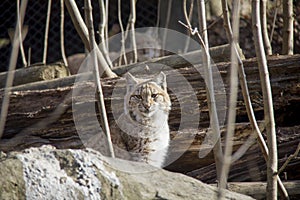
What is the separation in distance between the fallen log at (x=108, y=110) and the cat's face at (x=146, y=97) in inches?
2.5

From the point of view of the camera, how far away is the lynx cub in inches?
176

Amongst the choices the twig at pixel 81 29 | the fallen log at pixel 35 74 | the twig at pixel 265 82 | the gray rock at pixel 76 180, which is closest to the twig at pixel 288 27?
the twig at pixel 81 29

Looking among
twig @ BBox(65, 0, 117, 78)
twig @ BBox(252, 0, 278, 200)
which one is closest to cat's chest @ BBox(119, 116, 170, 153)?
twig @ BBox(65, 0, 117, 78)

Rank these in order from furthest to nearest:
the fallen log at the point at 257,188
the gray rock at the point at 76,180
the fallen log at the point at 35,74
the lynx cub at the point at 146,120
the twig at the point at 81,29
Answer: the fallen log at the point at 35,74 → the lynx cub at the point at 146,120 → the twig at the point at 81,29 → the fallen log at the point at 257,188 → the gray rock at the point at 76,180

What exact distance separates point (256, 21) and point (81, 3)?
13.5ft

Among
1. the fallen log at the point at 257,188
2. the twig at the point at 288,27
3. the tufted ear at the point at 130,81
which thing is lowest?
the fallen log at the point at 257,188

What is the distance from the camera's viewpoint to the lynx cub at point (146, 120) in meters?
4.46

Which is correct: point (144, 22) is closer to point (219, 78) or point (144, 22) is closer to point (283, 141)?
point (219, 78)

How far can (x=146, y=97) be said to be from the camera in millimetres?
4738

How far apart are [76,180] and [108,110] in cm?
205

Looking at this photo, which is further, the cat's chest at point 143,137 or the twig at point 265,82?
the cat's chest at point 143,137

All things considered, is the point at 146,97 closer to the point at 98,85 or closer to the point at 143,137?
the point at 143,137

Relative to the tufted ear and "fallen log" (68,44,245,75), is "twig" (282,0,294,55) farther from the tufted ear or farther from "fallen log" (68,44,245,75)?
the tufted ear

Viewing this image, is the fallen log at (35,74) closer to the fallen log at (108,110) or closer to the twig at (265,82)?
the fallen log at (108,110)
